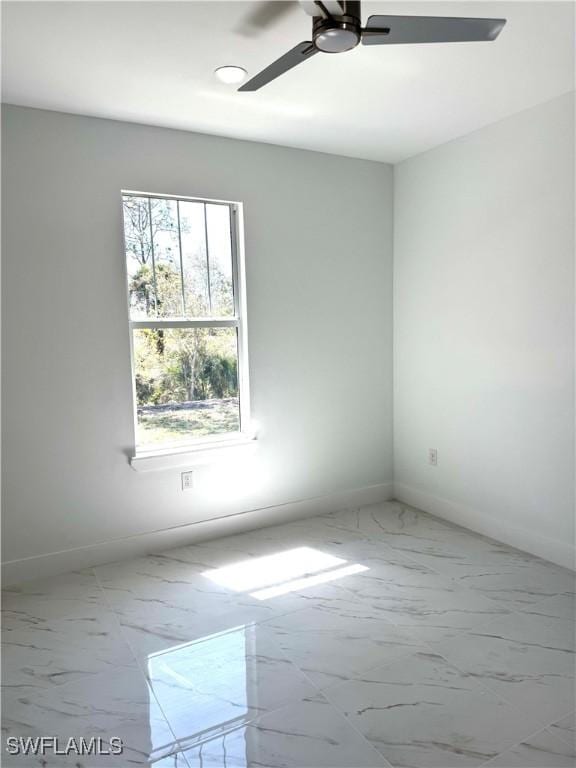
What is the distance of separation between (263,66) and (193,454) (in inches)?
82.6

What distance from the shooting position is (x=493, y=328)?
3166mm

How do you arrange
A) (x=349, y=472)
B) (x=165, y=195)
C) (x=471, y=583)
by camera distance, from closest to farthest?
(x=471, y=583)
(x=165, y=195)
(x=349, y=472)

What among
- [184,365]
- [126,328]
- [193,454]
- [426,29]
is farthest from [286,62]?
[193,454]

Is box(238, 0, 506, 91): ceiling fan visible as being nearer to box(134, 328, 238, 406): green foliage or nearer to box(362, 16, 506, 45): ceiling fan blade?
box(362, 16, 506, 45): ceiling fan blade

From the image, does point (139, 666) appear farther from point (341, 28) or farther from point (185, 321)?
point (341, 28)

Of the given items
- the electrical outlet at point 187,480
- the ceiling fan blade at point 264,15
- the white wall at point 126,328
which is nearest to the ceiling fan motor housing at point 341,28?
the ceiling fan blade at point 264,15

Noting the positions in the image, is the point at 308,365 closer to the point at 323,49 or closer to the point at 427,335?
the point at 427,335

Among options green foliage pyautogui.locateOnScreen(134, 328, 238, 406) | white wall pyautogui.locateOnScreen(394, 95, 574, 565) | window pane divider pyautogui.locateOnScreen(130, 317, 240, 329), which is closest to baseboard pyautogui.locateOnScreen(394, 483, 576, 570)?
white wall pyautogui.locateOnScreen(394, 95, 574, 565)

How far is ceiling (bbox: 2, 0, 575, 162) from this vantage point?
1909 mm

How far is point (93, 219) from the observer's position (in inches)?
112

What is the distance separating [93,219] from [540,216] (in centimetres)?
243

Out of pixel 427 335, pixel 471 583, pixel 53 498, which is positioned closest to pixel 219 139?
pixel 427 335

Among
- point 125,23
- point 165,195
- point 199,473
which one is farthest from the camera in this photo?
point 199,473

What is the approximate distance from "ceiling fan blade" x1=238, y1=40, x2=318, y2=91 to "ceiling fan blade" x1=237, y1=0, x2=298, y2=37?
190mm
